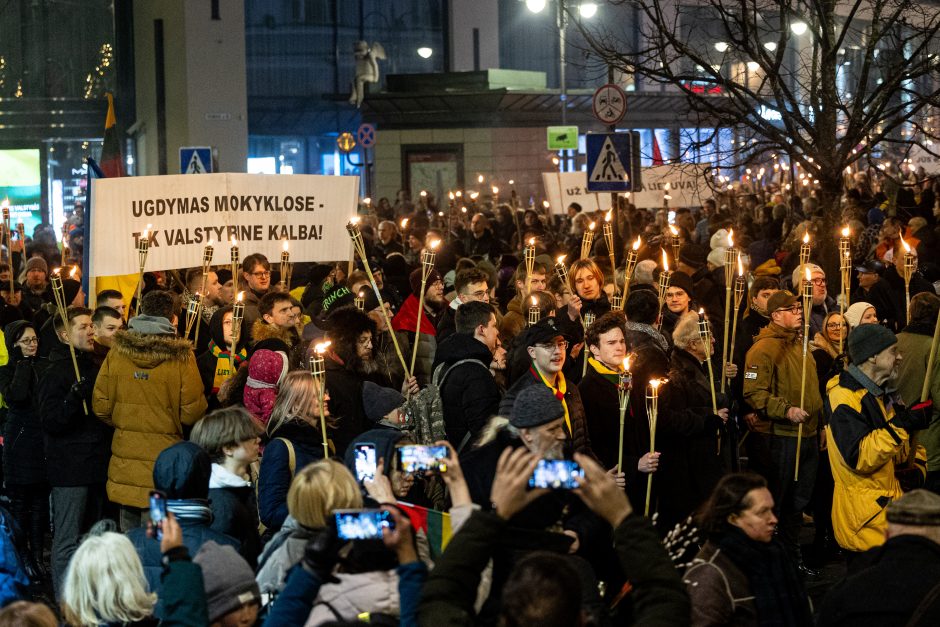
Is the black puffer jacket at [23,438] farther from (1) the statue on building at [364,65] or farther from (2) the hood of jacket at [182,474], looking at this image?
(1) the statue on building at [364,65]

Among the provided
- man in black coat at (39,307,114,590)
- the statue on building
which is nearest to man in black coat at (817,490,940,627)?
man in black coat at (39,307,114,590)

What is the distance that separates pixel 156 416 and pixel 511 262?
757cm

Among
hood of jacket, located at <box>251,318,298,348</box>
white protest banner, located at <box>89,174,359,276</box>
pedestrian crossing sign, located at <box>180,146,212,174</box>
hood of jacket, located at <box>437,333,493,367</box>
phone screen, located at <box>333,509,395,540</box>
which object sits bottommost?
phone screen, located at <box>333,509,395,540</box>

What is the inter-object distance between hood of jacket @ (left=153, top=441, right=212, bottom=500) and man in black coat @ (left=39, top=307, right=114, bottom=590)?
281 cm

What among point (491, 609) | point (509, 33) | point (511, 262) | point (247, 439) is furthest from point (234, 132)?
point (491, 609)

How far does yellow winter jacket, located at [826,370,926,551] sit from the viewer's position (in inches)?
286

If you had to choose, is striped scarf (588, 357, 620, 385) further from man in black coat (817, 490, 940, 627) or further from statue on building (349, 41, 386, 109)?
statue on building (349, 41, 386, 109)

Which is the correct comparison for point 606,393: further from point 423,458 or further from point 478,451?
point 423,458

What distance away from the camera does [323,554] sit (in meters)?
4.23

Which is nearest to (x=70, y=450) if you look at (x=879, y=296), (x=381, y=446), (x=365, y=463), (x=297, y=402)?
(x=297, y=402)

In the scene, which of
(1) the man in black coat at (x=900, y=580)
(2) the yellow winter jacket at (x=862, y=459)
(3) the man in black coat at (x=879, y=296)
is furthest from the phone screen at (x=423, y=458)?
(3) the man in black coat at (x=879, y=296)

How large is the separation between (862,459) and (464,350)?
7.19 feet

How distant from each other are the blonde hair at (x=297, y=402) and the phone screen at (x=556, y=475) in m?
2.98

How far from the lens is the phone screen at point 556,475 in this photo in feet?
13.0
